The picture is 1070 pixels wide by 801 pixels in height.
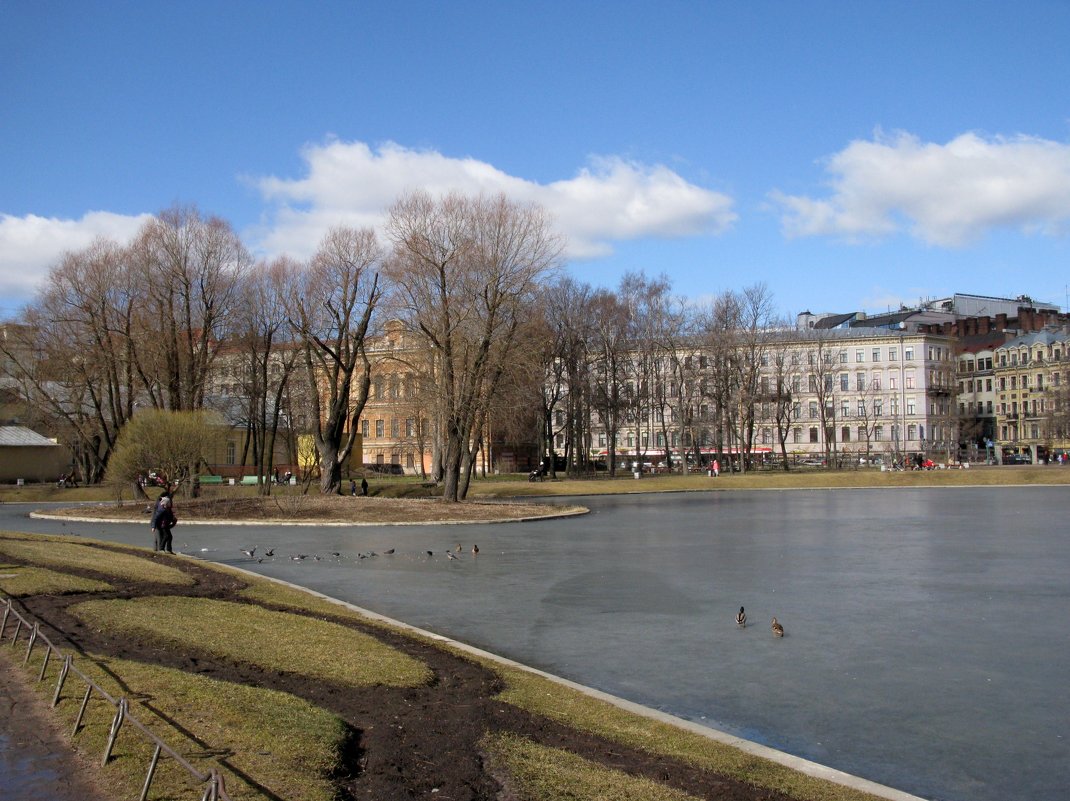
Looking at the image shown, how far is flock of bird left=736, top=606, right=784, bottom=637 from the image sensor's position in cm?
1421

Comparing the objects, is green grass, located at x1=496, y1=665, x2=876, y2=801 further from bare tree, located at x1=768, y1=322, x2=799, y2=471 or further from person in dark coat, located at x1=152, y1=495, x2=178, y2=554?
bare tree, located at x1=768, y1=322, x2=799, y2=471

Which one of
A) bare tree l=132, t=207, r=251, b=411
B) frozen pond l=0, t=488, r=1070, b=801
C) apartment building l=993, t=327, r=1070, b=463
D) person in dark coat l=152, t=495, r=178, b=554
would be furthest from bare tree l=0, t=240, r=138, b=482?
apartment building l=993, t=327, r=1070, b=463

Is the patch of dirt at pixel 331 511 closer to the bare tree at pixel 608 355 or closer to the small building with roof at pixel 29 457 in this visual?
the bare tree at pixel 608 355

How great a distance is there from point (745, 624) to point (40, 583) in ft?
38.3

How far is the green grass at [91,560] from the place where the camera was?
18375 mm

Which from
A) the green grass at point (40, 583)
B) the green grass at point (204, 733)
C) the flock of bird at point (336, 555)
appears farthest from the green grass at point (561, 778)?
the flock of bird at point (336, 555)

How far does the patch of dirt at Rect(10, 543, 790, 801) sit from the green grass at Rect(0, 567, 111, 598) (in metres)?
2.15

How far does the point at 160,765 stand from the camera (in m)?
7.33

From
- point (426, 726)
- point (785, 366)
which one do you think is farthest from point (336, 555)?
point (785, 366)

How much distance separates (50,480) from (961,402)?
102094mm

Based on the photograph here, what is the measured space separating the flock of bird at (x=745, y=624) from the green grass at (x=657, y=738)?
14.7 ft

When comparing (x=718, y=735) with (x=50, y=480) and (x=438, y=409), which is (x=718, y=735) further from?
(x=50, y=480)

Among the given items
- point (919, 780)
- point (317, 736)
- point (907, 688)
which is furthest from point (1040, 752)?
point (317, 736)

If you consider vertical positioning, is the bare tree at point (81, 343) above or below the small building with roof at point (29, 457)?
above
